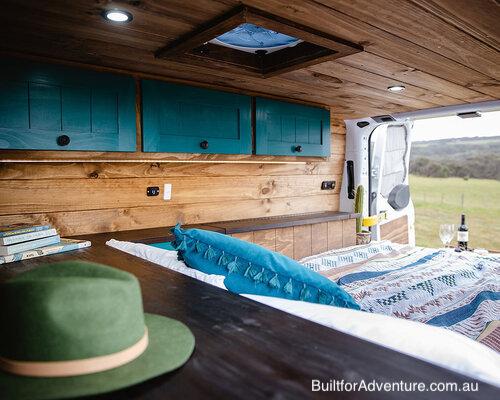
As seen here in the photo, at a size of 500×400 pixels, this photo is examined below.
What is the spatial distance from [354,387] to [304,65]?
1.79 metres

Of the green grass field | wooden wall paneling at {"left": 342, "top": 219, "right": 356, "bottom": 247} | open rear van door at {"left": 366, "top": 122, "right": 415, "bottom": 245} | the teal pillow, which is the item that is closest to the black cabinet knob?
the teal pillow

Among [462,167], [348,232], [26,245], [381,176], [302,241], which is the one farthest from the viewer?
[462,167]

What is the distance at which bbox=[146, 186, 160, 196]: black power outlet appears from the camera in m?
2.59

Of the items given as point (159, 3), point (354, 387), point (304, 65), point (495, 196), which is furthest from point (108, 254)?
point (495, 196)

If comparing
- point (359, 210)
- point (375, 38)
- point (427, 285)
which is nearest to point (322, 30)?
point (375, 38)

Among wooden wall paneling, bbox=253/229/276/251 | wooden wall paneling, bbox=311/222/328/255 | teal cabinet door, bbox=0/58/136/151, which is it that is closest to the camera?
teal cabinet door, bbox=0/58/136/151

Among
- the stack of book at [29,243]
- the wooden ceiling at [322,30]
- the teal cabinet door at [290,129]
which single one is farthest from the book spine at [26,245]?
the teal cabinet door at [290,129]

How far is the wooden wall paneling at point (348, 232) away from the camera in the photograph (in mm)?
3521

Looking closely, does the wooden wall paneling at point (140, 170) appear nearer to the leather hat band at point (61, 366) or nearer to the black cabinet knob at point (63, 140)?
the black cabinet knob at point (63, 140)

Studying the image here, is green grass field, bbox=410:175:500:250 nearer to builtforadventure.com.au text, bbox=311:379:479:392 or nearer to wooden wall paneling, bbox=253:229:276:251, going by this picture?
wooden wall paneling, bbox=253:229:276:251

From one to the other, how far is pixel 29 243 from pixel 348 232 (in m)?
2.72

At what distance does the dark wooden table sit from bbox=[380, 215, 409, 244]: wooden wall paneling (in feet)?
11.9

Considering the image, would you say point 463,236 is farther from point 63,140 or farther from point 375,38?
point 63,140

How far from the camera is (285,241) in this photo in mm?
2965
